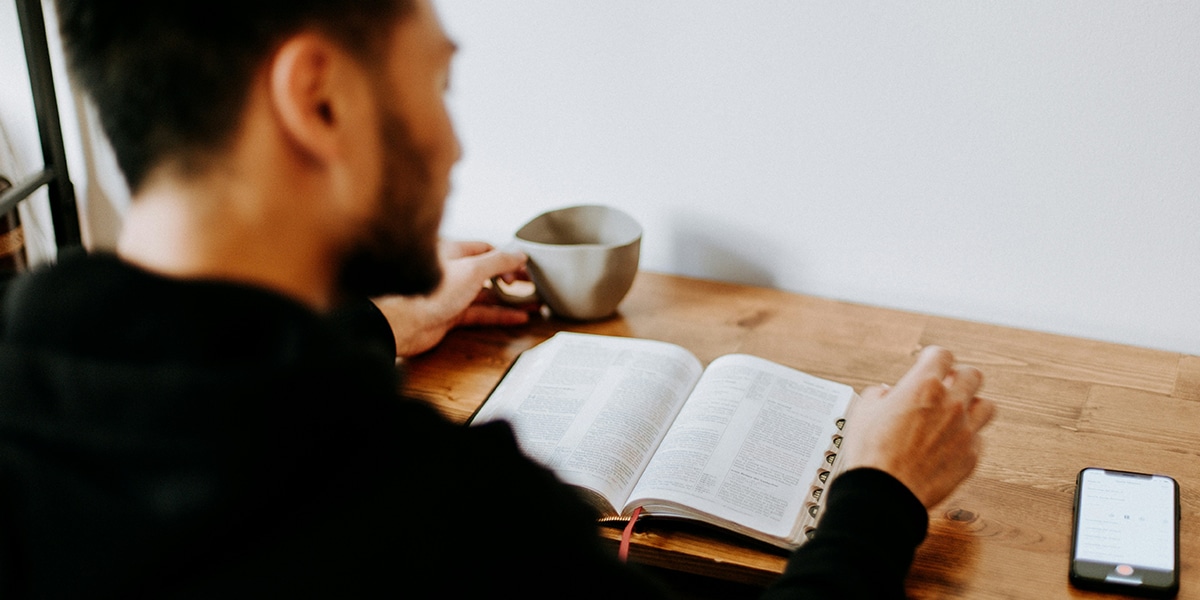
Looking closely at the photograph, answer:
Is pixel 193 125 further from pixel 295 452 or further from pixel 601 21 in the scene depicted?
pixel 601 21

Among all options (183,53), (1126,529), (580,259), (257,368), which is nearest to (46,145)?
(580,259)

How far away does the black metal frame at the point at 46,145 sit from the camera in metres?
1.44

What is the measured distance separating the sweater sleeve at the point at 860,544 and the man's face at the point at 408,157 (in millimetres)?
340

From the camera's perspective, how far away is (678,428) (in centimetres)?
100

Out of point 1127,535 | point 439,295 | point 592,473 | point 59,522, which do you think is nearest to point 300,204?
point 59,522

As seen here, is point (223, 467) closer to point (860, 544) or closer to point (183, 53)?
point (183, 53)

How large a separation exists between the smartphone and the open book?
0.21 metres

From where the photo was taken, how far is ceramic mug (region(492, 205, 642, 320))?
1.19 meters

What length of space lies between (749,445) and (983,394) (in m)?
0.30

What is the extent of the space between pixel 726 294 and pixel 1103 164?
17.9 inches

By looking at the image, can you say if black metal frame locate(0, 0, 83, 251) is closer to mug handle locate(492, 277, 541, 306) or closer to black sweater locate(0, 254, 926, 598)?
mug handle locate(492, 277, 541, 306)

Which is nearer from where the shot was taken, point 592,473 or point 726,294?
point 592,473

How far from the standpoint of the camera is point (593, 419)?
1.01 m

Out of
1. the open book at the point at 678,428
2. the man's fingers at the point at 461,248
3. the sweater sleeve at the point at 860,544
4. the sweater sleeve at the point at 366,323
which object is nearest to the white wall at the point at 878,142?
the man's fingers at the point at 461,248
